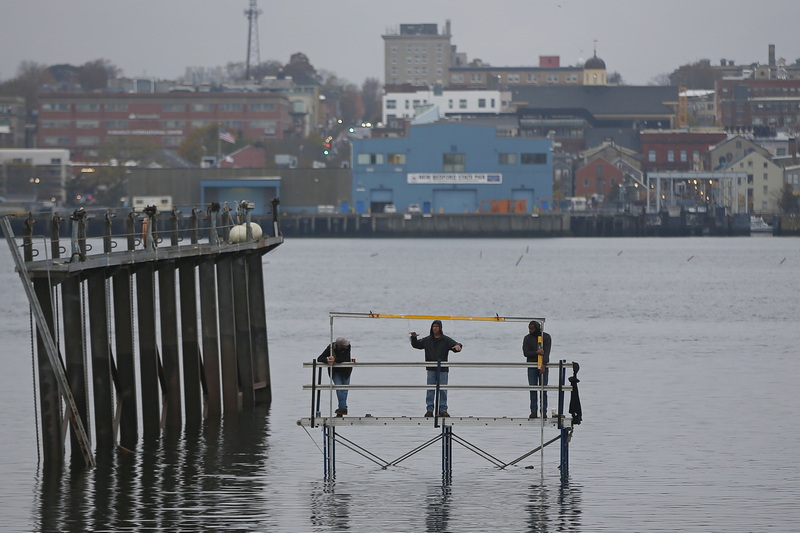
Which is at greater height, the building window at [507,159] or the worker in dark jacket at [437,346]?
the building window at [507,159]

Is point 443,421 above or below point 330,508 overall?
above

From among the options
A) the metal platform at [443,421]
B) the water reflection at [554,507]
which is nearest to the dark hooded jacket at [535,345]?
the metal platform at [443,421]

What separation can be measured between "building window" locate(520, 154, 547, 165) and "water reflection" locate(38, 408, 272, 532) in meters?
138

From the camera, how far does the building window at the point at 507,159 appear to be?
168625 mm

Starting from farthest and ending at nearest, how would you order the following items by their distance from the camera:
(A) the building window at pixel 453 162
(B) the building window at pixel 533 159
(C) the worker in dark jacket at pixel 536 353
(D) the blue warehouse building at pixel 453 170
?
(A) the building window at pixel 453 162 < (B) the building window at pixel 533 159 < (D) the blue warehouse building at pixel 453 170 < (C) the worker in dark jacket at pixel 536 353

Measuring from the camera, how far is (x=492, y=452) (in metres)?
30.5

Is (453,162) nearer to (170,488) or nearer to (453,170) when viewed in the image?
(453,170)

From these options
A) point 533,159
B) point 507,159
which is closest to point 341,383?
point 507,159

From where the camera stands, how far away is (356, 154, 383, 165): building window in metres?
170

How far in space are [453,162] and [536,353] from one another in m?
144

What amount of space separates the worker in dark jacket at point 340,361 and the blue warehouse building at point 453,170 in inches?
5577

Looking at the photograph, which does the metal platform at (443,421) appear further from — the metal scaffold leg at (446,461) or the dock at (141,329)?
the dock at (141,329)

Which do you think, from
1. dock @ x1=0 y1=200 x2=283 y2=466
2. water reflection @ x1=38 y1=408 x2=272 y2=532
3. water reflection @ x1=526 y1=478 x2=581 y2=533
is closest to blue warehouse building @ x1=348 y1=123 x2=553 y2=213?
dock @ x1=0 y1=200 x2=283 y2=466

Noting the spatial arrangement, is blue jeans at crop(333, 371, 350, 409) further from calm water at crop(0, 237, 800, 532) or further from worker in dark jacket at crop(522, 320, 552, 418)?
worker in dark jacket at crop(522, 320, 552, 418)
